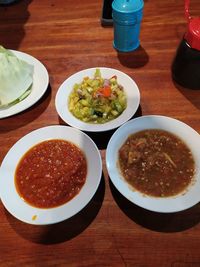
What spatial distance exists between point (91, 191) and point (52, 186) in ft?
0.58

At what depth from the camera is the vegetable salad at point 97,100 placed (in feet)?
4.28

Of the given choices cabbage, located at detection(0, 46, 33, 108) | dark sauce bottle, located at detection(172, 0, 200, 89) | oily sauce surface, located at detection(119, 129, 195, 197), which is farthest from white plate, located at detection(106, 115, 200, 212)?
cabbage, located at detection(0, 46, 33, 108)

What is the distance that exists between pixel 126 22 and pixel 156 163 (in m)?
0.86

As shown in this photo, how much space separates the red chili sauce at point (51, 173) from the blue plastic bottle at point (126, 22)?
0.80 metres

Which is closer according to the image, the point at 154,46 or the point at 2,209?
the point at 2,209

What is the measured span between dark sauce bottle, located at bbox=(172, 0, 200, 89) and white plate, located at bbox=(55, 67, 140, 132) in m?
0.27

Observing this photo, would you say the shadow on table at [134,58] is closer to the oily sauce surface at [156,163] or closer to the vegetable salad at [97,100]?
the vegetable salad at [97,100]

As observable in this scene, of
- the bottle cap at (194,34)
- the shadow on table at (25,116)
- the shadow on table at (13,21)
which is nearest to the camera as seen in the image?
the bottle cap at (194,34)

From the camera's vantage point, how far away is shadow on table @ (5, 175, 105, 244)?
39.9 inches

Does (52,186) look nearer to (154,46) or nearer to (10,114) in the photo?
(10,114)

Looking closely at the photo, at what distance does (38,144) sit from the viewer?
122 centimetres

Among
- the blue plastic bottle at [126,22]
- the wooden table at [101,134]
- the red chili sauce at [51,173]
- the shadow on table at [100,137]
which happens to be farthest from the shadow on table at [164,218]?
the blue plastic bottle at [126,22]

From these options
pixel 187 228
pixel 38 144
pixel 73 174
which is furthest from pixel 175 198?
pixel 38 144

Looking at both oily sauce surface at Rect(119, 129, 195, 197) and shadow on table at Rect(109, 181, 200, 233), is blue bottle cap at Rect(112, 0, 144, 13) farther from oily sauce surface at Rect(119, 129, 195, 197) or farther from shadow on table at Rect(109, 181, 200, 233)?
shadow on table at Rect(109, 181, 200, 233)
